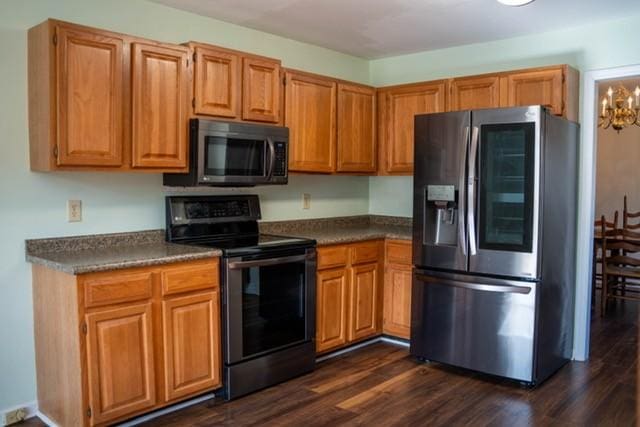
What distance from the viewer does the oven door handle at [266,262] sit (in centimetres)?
302

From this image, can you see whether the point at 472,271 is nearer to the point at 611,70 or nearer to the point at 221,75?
the point at 611,70

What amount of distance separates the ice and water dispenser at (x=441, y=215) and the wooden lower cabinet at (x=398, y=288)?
422 mm

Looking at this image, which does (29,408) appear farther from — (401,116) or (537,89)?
(537,89)

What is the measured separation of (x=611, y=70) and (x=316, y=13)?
2057 mm

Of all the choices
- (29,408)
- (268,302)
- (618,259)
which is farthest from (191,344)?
(618,259)

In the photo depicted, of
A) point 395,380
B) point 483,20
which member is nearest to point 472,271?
point 395,380

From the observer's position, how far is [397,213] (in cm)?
477

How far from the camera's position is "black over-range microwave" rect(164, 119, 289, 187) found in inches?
123

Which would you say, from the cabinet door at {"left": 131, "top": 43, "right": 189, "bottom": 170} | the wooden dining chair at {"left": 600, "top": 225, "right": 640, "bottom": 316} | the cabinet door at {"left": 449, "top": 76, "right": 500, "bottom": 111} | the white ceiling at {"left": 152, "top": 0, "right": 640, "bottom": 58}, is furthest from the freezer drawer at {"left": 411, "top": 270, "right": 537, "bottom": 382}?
the wooden dining chair at {"left": 600, "top": 225, "right": 640, "bottom": 316}

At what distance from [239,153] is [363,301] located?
5.01 feet

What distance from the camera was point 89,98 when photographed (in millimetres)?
2711

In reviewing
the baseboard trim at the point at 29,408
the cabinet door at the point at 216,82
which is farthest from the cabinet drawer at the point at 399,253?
the baseboard trim at the point at 29,408

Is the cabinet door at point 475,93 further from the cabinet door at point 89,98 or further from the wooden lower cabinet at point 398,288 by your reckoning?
the cabinet door at point 89,98

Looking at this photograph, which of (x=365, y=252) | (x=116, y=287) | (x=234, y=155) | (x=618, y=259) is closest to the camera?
(x=116, y=287)
